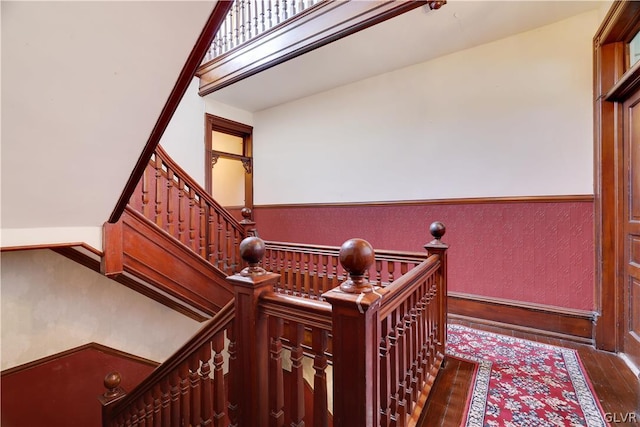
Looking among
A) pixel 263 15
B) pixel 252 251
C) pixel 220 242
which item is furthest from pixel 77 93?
pixel 263 15

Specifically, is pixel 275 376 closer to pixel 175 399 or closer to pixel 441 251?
pixel 175 399

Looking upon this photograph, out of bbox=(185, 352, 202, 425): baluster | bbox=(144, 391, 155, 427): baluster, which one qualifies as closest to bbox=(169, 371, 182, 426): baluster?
bbox=(185, 352, 202, 425): baluster

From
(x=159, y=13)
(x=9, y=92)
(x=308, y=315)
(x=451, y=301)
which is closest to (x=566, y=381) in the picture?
(x=451, y=301)

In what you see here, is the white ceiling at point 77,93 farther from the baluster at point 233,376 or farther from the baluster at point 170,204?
the baluster at point 233,376

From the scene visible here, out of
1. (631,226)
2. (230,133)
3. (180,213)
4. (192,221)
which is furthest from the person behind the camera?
(230,133)

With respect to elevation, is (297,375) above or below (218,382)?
above

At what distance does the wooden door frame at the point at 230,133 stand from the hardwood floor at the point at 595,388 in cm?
362

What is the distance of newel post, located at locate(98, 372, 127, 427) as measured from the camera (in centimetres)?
179

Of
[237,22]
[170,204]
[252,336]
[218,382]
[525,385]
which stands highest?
[237,22]

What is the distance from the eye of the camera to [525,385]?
1797mm

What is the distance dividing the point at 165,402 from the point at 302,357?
916 millimetres

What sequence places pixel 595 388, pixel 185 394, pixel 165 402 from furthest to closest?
pixel 595 388 < pixel 165 402 < pixel 185 394

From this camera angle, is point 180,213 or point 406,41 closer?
point 180,213

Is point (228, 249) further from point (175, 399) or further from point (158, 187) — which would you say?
point (175, 399)
